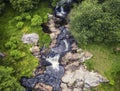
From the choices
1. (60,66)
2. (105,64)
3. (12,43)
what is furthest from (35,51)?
(105,64)

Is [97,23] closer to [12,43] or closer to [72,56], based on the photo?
[72,56]

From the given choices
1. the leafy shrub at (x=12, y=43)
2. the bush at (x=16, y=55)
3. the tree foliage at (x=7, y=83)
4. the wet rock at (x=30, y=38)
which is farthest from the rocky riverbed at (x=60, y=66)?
the tree foliage at (x=7, y=83)

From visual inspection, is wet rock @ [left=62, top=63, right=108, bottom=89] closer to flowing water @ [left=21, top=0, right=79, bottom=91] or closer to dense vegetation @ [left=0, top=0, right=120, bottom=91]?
dense vegetation @ [left=0, top=0, right=120, bottom=91]

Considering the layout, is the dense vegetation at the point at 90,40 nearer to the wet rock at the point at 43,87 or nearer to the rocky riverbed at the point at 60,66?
the rocky riverbed at the point at 60,66

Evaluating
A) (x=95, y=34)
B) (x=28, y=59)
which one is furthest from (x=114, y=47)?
(x=28, y=59)

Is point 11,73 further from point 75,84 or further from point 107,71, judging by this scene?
point 107,71

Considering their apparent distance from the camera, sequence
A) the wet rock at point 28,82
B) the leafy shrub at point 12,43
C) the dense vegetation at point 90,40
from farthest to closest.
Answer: the leafy shrub at point 12,43 → the dense vegetation at point 90,40 → the wet rock at point 28,82

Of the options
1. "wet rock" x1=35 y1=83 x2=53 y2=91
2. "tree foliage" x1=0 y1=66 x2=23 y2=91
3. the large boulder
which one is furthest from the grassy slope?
the large boulder
